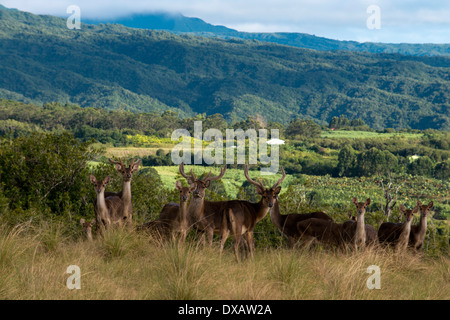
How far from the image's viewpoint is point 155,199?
12.8m

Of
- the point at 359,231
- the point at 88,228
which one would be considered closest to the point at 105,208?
the point at 88,228

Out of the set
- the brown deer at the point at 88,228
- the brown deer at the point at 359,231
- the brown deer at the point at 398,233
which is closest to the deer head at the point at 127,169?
the brown deer at the point at 88,228

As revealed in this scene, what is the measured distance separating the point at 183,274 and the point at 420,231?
4.84m

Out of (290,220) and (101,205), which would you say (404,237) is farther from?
(101,205)

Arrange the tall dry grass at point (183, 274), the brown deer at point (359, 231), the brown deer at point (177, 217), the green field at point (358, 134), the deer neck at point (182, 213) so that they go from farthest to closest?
the green field at point (358, 134) < the brown deer at point (359, 231) < the deer neck at point (182, 213) < the brown deer at point (177, 217) < the tall dry grass at point (183, 274)

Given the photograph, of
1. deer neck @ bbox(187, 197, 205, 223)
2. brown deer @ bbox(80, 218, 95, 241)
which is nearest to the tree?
brown deer @ bbox(80, 218, 95, 241)

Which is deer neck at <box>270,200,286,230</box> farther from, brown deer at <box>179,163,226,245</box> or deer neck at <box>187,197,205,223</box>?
deer neck at <box>187,197,205,223</box>

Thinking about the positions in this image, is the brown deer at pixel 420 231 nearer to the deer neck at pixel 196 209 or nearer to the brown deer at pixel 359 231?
the brown deer at pixel 359 231

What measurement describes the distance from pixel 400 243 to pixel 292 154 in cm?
9707

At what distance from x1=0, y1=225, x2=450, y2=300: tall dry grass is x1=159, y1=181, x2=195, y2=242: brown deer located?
39cm

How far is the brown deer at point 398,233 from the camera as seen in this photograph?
27.3 feet

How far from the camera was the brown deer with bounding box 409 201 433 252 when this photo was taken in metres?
8.47

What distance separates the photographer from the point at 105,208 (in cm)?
801

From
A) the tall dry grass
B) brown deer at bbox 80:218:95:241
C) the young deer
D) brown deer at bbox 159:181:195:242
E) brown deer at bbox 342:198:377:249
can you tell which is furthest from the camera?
the young deer
